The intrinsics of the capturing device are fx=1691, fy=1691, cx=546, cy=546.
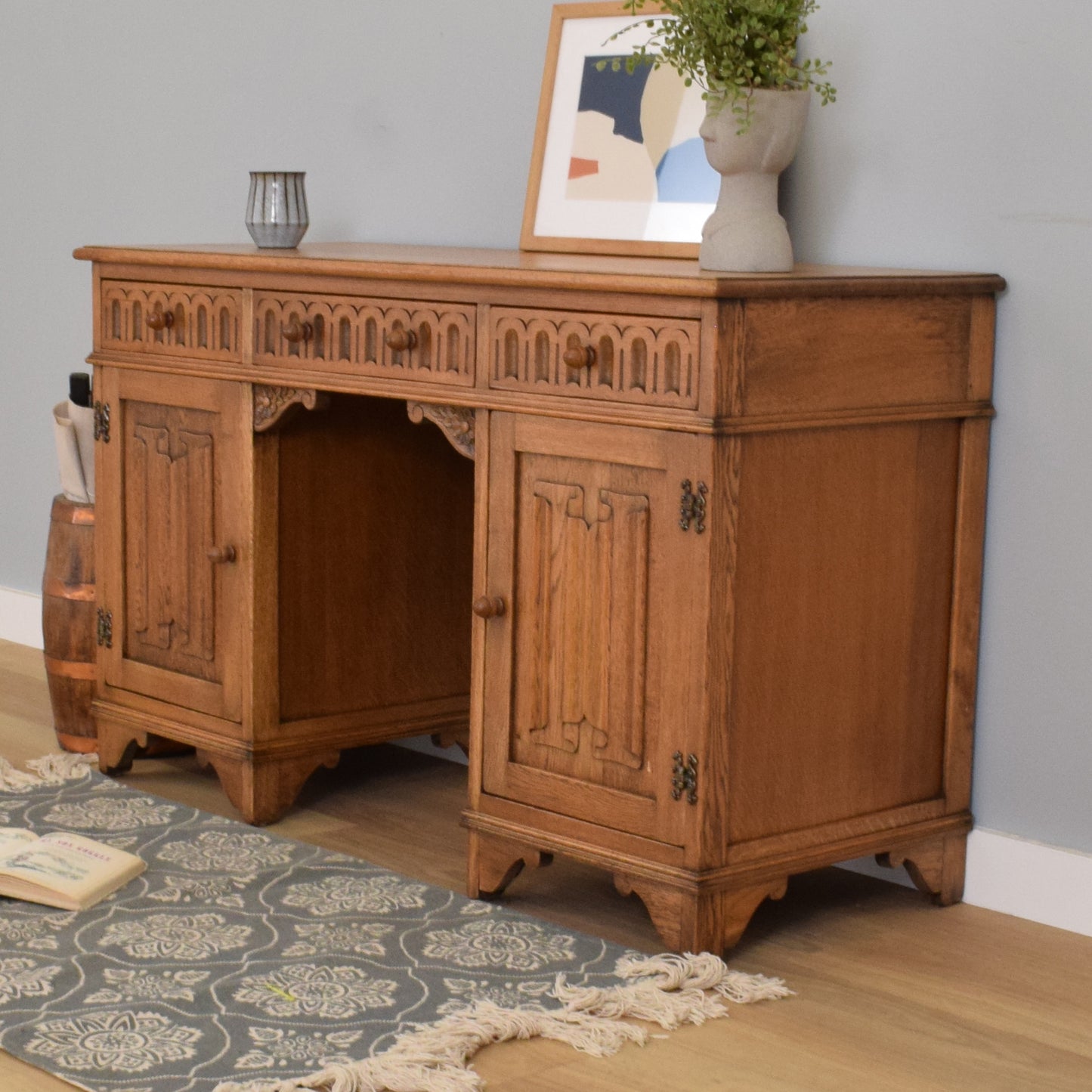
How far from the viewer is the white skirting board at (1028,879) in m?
2.47

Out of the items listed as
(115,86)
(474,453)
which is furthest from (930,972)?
(115,86)

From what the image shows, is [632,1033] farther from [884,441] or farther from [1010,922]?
[884,441]

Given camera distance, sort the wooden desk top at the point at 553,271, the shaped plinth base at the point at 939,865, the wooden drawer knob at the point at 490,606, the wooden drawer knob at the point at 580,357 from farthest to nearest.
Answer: the shaped plinth base at the point at 939,865 → the wooden drawer knob at the point at 490,606 → the wooden drawer knob at the point at 580,357 → the wooden desk top at the point at 553,271

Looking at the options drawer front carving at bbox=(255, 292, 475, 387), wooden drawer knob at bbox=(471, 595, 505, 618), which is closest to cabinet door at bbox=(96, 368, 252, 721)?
drawer front carving at bbox=(255, 292, 475, 387)

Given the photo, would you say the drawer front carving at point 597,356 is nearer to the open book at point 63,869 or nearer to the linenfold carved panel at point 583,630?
the linenfold carved panel at point 583,630

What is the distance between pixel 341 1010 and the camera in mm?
2107

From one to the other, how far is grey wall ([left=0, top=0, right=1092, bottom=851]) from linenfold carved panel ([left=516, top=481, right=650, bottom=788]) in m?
0.61

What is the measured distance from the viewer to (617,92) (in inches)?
114

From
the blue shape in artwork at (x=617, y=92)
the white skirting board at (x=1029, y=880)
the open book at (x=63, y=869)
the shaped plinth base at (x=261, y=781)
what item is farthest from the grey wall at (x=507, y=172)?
the open book at (x=63, y=869)

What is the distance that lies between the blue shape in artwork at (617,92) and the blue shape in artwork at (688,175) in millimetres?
78

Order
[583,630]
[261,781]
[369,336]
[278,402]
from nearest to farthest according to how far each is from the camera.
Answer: [583,630]
[369,336]
[278,402]
[261,781]

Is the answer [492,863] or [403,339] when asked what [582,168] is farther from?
[492,863]

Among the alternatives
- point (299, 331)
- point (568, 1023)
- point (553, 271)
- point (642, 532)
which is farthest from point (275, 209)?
point (568, 1023)

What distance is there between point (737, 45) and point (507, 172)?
915 mm
